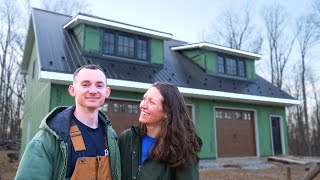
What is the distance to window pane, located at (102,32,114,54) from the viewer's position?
37.7 ft

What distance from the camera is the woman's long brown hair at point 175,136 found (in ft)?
6.97

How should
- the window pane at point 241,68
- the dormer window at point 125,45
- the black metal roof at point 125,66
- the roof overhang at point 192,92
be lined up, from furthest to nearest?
the window pane at point 241,68 < the dormer window at point 125,45 < the black metal roof at point 125,66 < the roof overhang at point 192,92

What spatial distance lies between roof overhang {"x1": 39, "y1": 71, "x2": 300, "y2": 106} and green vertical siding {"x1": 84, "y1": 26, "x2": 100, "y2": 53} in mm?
1838

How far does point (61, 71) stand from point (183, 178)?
772 cm

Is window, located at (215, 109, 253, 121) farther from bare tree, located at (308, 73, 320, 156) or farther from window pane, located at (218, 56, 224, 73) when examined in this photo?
bare tree, located at (308, 73, 320, 156)

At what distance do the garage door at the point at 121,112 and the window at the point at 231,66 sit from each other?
5.32 metres

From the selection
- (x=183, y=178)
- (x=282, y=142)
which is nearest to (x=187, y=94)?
(x=282, y=142)

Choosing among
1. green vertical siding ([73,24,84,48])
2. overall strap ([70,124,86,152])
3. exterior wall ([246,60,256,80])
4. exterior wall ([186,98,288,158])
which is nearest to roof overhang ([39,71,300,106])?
exterior wall ([186,98,288,158])

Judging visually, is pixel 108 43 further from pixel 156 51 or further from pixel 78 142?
pixel 78 142

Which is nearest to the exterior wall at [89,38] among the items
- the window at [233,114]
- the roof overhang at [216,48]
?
the roof overhang at [216,48]

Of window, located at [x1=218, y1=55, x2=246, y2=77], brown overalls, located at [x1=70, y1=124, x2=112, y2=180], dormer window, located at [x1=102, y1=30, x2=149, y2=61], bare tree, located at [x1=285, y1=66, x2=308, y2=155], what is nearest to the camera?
brown overalls, located at [x1=70, y1=124, x2=112, y2=180]

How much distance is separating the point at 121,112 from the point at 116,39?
2907mm

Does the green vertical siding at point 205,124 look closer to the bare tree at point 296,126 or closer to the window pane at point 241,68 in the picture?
the window pane at point 241,68

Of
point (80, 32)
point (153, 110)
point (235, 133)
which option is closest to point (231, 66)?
point (235, 133)
